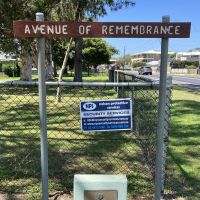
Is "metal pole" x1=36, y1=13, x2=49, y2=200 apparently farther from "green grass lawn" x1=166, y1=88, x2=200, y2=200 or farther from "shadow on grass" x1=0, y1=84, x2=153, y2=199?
"green grass lawn" x1=166, y1=88, x2=200, y2=200

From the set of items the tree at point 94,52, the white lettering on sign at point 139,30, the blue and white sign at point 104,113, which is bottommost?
the tree at point 94,52

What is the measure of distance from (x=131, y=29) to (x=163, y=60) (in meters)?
0.44

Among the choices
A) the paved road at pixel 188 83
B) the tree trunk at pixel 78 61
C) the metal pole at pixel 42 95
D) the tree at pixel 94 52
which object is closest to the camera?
the metal pole at pixel 42 95

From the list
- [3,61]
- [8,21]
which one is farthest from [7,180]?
[3,61]

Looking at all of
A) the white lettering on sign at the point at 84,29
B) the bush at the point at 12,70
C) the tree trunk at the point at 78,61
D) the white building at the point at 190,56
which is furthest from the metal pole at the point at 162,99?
the white building at the point at 190,56

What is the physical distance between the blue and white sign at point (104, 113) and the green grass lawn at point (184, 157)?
1.38 m

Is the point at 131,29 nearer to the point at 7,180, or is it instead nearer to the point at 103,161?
the point at 7,180

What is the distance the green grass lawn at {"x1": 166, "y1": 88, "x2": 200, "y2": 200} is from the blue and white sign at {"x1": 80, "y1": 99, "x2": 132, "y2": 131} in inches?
54.3

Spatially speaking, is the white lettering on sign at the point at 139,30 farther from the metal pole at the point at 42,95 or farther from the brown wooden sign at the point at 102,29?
the metal pole at the point at 42,95

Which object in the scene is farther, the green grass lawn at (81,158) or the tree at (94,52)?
the tree at (94,52)

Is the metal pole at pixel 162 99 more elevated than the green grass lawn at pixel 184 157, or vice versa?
the metal pole at pixel 162 99

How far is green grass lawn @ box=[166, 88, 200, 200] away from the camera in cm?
529

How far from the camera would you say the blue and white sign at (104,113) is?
432cm

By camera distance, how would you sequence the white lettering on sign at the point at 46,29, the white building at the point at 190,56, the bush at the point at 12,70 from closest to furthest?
the white lettering on sign at the point at 46,29 < the bush at the point at 12,70 < the white building at the point at 190,56
